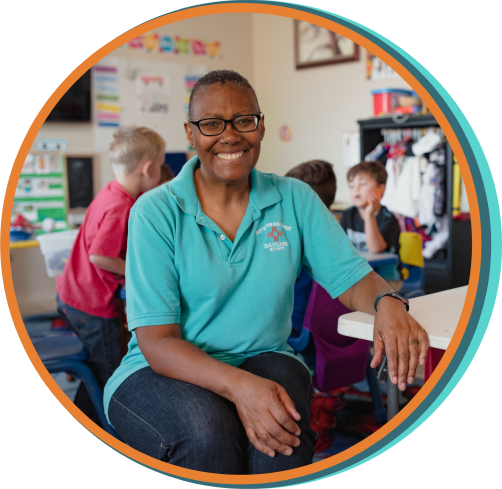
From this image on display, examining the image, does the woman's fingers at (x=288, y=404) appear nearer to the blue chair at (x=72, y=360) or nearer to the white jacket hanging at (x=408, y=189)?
the blue chair at (x=72, y=360)

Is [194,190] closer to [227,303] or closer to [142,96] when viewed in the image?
[227,303]

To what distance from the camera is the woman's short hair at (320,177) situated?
2.33 m

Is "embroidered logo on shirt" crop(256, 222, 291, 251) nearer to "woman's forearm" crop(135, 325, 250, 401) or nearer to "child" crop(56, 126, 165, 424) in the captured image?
"woman's forearm" crop(135, 325, 250, 401)

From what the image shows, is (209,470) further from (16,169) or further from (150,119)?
(150,119)

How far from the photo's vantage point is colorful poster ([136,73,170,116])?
16.1 feet

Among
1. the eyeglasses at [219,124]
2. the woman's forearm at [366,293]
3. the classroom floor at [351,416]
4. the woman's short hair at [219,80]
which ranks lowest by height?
the classroom floor at [351,416]

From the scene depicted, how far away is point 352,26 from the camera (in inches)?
52.3

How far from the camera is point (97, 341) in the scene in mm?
2148

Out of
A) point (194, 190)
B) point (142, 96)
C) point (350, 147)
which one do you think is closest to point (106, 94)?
point (142, 96)

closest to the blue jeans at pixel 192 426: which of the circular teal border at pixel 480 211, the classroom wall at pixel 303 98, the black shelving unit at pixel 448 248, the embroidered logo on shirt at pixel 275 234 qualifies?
A: the circular teal border at pixel 480 211

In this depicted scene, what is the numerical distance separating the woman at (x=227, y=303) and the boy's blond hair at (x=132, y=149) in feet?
2.95

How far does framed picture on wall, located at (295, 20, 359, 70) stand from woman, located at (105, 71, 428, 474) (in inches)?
149

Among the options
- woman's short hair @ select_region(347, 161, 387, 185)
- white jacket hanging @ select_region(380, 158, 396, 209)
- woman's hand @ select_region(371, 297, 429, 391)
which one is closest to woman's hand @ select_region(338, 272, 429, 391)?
woman's hand @ select_region(371, 297, 429, 391)

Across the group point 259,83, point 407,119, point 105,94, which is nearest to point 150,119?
point 105,94
